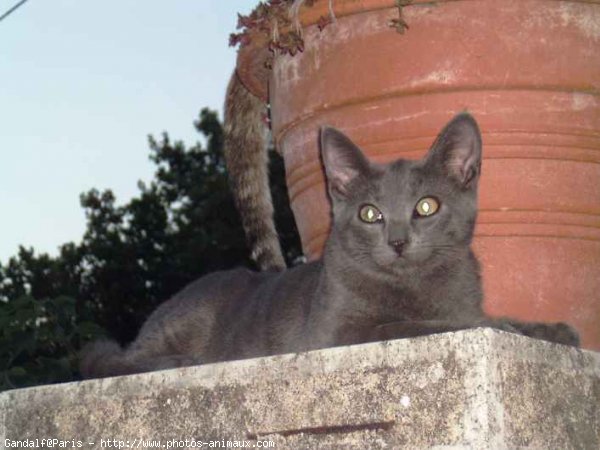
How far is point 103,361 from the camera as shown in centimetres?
337

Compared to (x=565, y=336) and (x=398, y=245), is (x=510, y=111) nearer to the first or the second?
(x=398, y=245)

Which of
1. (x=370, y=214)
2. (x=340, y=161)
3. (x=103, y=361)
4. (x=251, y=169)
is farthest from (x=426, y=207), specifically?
(x=251, y=169)

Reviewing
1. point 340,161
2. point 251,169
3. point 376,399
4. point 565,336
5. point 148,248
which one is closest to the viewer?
point 376,399

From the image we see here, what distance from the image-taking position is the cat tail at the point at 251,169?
3.94 meters

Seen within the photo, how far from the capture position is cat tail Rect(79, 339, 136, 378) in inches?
130

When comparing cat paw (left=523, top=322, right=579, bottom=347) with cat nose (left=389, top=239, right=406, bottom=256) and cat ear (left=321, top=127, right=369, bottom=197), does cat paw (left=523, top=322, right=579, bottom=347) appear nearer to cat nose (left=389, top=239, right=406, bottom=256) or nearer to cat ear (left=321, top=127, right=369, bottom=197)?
cat nose (left=389, top=239, right=406, bottom=256)

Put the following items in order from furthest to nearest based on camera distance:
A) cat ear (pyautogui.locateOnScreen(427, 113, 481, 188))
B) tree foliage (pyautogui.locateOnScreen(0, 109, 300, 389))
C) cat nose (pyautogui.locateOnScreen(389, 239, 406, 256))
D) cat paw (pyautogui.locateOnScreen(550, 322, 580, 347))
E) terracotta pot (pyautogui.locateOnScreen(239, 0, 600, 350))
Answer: tree foliage (pyautogui.locateOnScreen(0, 109, 300, 389)) < terracotta pot (pyautogui.locateOnScreen(239, 0, 600, 350)) < cat ear (pyautogui.locateOnScreen(427, 113, 481, 188)) < cat nose (pyautogui.locateOnScreen(389, 239, 406, 256)) < cat paw (pyautogui.locateOnScreen(550, 322, 580, 347))

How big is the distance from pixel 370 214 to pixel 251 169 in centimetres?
124

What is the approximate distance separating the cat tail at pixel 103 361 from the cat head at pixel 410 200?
0.86 meters

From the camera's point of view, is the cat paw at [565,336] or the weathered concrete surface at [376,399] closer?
the weathered concrete surface at [376,399]

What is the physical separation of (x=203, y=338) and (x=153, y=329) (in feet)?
0.60

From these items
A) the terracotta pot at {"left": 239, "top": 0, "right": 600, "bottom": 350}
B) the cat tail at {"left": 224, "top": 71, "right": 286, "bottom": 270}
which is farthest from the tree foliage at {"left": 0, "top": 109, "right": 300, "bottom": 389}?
the terracotta pot at {"left": 239, "top": 0, "right": 600, "bottom": 350}

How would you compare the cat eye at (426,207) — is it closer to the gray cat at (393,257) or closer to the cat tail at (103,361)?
the gray cat at (393,257)

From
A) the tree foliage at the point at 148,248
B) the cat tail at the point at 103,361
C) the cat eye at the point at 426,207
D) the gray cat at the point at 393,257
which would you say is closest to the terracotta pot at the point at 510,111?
the gray cat at the point at 393,257
